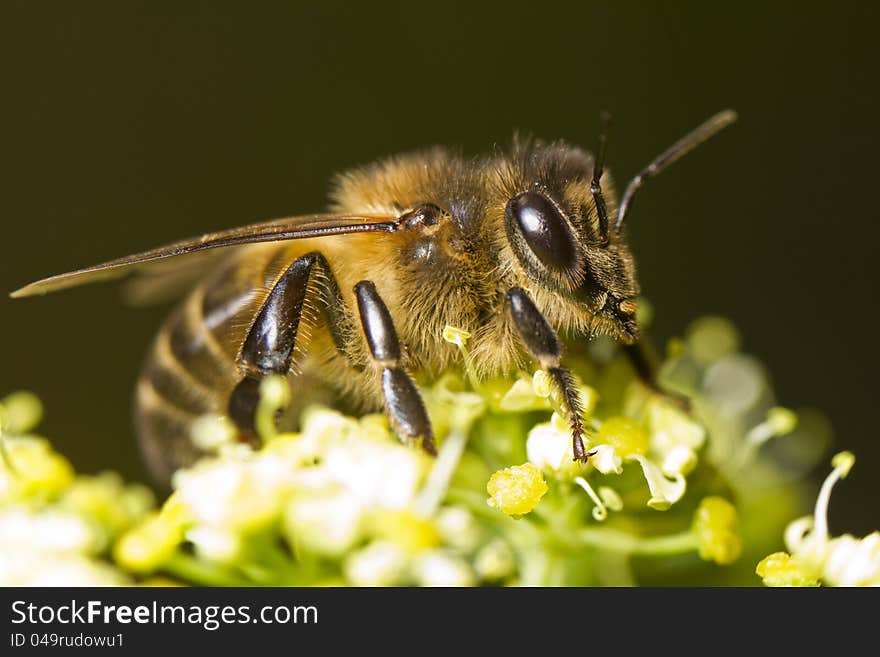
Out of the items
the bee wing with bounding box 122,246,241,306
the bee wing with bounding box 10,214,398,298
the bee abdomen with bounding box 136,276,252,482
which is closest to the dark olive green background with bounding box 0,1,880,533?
the bee wing with bounding box 122,246,241,306

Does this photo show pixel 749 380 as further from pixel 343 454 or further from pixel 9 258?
pixel 9 258

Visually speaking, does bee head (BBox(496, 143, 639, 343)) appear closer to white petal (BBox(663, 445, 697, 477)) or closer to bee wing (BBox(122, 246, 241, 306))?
white petal (BBox(663, 445, 697, 477))

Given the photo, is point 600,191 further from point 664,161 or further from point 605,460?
point 605,460

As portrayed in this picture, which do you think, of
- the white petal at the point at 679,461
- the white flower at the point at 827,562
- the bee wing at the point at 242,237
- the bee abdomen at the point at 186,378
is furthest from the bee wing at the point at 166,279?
the white flower at the point at 827,562

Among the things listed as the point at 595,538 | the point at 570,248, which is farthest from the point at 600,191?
the point at 595,538

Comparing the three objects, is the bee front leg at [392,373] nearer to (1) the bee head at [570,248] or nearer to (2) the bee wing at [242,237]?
(2) the bee wing at [242,237]

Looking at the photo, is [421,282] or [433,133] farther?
[433,133]
